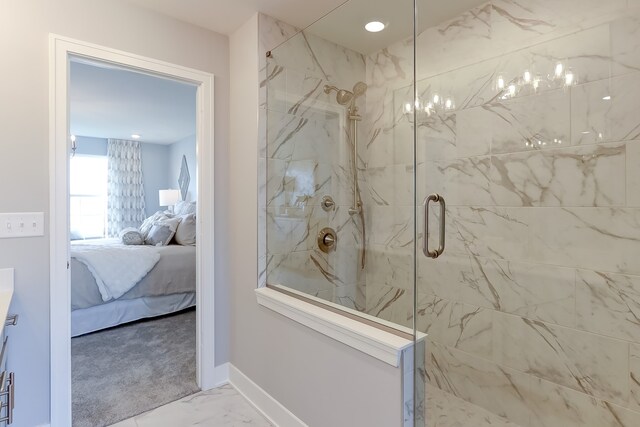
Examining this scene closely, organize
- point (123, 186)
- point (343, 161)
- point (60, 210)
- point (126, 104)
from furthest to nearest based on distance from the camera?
point (123, 186), point (126, 104), point (343, 161), point (60, 210)

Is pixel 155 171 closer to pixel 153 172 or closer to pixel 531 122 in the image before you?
pixel 153 172

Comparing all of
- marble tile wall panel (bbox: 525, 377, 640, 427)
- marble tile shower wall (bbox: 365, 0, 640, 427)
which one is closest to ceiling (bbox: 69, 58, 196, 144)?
marble tile shower wall (bbox: 365, 0, 640, 427)

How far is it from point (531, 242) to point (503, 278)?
25 centimetres

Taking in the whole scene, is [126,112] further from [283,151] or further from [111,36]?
[283,151]

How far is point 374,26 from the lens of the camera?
2182mm

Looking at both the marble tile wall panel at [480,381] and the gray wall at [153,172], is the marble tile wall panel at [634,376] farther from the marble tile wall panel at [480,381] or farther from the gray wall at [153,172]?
the gray wall at [153,172]

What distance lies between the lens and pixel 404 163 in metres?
2.36

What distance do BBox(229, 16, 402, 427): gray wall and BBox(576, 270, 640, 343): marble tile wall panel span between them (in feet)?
3.48

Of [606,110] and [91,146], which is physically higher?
[91,146]

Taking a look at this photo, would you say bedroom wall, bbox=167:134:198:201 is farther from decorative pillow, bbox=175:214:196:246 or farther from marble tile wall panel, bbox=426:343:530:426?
marble tile wall panel, bbox=426:343:530:426

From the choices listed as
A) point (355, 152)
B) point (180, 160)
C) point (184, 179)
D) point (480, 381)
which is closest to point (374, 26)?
point (355, 152)

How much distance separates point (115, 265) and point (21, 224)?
1.77 m

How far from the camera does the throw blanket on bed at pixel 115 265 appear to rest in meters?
3.17

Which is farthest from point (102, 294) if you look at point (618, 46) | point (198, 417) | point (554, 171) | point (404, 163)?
point (618, 46)
